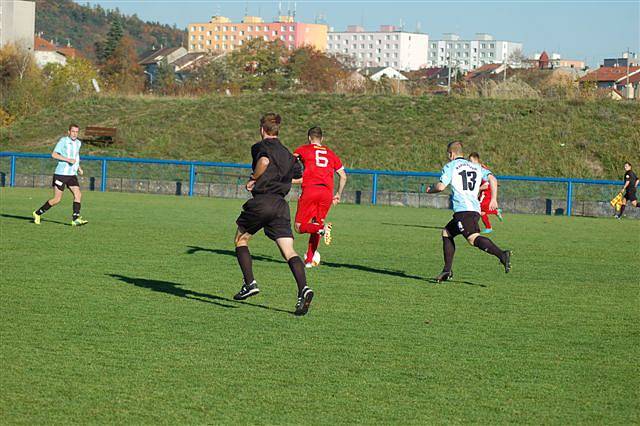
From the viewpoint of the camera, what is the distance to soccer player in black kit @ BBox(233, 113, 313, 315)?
9164 millimetres

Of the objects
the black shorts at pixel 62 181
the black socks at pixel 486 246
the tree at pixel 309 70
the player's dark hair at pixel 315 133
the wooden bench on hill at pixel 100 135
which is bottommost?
the black socks at pixel 486 246

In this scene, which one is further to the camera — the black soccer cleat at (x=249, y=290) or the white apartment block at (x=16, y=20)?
the white apartment block at (x=16, y=20)

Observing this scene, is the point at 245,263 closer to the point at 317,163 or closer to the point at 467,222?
the point at 317,163

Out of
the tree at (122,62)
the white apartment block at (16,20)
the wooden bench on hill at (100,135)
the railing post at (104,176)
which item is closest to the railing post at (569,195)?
the railing post at (104,176)

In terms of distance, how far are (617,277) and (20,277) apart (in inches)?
305

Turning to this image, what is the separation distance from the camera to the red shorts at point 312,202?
1286cm

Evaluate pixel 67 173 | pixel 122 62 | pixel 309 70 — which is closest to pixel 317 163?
pixel 67 173

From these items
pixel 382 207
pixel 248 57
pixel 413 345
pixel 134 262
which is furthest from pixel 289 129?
pixel 248 57

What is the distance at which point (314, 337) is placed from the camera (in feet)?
27.0

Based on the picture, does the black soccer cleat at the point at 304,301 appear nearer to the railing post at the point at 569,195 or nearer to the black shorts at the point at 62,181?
the black shorts at the point at 62,181

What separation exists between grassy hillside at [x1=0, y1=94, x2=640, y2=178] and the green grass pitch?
75.7 ft

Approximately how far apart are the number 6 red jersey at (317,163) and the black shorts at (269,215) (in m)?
3.31

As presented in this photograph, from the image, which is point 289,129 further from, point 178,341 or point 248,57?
point 248,57

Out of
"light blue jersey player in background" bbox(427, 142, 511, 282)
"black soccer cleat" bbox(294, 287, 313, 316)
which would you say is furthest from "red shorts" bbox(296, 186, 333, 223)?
"black soccer cleat" bbox(294, 287, 313, 316)
